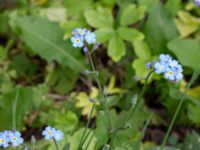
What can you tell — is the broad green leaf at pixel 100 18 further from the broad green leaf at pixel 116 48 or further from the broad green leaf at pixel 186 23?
the broad green leaf at pixel 186 23

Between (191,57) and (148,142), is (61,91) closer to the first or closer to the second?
(148,142)

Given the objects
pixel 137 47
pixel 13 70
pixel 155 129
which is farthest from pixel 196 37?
pixel 13 70

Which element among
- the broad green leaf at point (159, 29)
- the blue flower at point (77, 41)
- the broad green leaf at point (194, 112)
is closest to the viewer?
the blue flower at point (77, 41)

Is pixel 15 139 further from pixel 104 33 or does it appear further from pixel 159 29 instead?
pixel 159 29

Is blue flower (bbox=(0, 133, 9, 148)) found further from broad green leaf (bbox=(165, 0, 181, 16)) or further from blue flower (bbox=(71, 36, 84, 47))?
broad green leaf (bbox=(165, 0, 181, 16))

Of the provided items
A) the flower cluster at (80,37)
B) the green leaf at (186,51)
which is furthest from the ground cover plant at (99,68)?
the flower cluster at (80,37)

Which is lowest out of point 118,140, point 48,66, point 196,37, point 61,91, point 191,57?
point 118,140

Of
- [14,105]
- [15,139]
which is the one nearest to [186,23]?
[14,105]

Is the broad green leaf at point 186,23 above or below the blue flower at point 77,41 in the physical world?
above
